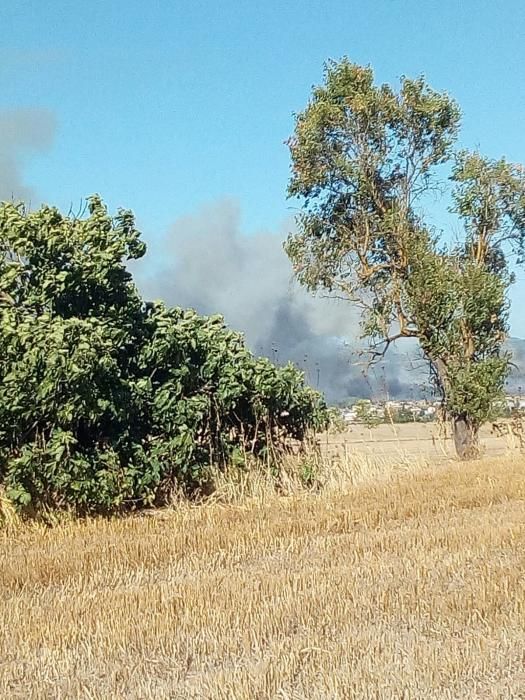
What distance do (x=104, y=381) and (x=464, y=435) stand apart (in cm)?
1528

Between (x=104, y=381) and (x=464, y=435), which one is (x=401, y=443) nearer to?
(x=464, y=435)

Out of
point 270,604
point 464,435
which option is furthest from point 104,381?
point 464,435

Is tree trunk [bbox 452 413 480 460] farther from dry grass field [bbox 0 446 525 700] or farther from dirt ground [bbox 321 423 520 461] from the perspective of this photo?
dry grass field [bbox 0 446 525 700]

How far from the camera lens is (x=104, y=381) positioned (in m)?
12.6

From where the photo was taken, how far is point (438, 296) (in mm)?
24031

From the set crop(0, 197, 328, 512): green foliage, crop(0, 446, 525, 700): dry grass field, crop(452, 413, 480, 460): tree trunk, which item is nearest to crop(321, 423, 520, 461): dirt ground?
crop(452, 413, 480, 460): tree trunk

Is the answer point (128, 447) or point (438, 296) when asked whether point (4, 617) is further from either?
point (438, 296)

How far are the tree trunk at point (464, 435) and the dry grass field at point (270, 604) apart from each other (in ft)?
40.0

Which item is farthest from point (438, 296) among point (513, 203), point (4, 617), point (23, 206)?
point (4, 617)

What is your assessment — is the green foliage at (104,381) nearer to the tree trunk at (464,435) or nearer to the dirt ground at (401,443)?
the dirt ground at (401,443)

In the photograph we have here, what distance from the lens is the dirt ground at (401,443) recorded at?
18219 mm

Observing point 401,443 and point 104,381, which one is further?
point 401,443

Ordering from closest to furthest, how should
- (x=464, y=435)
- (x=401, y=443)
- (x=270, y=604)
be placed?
(x=270, y=604)
(x=401, y=443)
(x=464, y=435)

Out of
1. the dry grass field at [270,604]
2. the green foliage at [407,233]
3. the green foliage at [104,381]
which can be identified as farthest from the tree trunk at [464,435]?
the dry grass field at [270,604]
